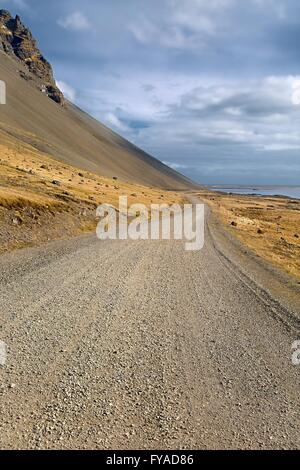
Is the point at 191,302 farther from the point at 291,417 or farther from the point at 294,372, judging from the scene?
the point at 291,417

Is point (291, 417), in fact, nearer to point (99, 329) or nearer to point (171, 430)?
point (171, 430)

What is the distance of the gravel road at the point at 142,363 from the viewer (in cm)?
630

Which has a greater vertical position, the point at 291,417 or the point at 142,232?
the point at 142,232

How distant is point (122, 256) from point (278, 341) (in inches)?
440

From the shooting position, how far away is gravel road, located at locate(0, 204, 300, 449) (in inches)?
248

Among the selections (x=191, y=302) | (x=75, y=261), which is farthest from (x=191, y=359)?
(x=75, y=261)

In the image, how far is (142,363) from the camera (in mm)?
8641

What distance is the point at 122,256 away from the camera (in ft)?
66.6

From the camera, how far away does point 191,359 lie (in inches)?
353

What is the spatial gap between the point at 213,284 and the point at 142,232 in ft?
48.8
